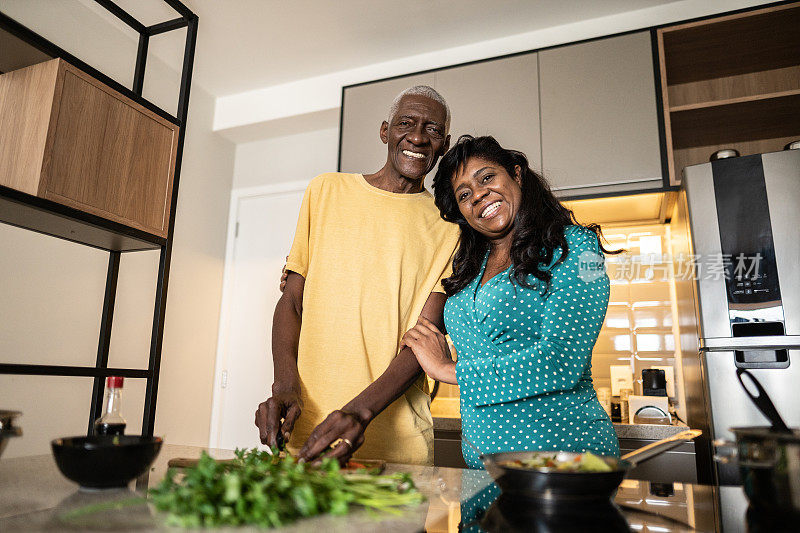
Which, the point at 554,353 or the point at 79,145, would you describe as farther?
the point at 79,145

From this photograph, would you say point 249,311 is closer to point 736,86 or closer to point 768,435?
point 736,86

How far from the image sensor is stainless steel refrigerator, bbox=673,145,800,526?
1842 mm

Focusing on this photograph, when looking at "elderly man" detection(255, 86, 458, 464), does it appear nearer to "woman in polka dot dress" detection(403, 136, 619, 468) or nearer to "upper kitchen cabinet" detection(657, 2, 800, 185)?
"woman in polka dot dress" detection(403, 136, 619, 468)

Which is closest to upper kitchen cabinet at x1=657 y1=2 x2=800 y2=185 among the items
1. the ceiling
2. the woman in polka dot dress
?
the ceiling

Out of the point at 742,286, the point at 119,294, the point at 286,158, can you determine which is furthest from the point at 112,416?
the point at 286,158

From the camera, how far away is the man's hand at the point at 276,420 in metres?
1.04

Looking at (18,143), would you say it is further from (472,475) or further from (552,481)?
(552,481)

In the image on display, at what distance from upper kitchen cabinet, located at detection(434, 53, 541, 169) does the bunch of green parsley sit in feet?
6.86

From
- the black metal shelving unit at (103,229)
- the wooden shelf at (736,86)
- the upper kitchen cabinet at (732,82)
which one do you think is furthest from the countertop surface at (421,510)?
the wooden shelf at (736,86)

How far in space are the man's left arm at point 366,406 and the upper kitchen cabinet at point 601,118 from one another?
131cm

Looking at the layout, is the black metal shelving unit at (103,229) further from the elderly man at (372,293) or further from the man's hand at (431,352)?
the man's hand at (431,352)

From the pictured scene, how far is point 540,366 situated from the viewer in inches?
42.5

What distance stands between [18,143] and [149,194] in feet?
1.41

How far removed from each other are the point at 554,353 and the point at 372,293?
444 millimetres
